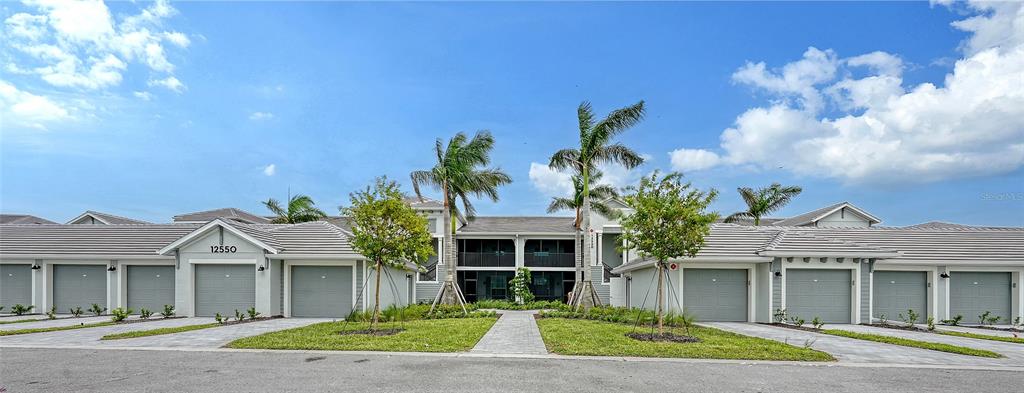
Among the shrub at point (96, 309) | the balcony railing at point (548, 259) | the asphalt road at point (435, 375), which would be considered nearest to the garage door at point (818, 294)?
the asphalt road at point (435, 375)

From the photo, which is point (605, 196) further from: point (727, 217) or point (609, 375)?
point (609, 375)

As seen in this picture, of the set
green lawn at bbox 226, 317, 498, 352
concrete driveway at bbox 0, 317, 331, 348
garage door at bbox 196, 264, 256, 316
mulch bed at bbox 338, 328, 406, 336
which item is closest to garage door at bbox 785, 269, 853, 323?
green lawn at bbox 226, 317, 498, 352

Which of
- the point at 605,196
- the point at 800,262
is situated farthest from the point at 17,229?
the point at 800,262

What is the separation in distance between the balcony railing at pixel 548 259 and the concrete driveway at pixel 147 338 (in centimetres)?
1977

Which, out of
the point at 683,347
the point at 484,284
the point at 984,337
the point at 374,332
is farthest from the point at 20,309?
the point at 984,337

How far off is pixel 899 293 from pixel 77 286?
3069 centimetres

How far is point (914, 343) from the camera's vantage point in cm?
1334

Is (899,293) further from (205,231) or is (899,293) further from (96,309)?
(96,309)

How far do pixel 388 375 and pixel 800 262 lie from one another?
1512 cm

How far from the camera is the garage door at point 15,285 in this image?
22.1 metres

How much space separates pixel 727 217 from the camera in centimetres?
3259

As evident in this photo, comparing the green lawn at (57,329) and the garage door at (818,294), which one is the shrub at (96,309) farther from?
the garage door at (818,294)

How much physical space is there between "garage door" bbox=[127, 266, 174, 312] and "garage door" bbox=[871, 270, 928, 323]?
1017 inches

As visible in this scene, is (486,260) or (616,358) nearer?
(616,358)
